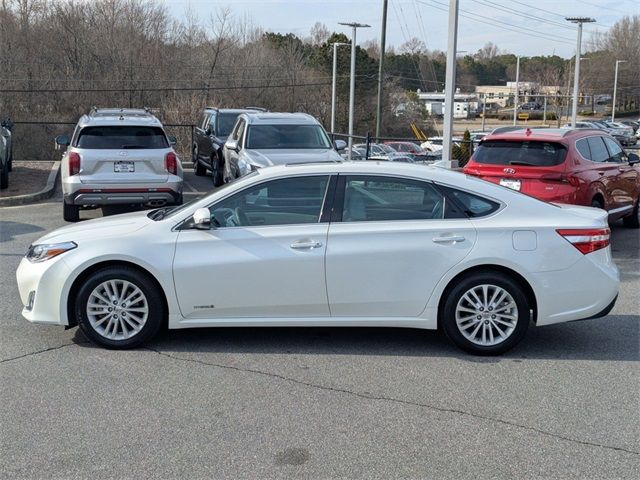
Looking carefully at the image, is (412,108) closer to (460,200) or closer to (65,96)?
(65,96)

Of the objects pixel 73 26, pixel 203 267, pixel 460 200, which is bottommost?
pixel 203 267

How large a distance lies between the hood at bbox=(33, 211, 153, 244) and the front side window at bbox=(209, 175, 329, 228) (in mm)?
678

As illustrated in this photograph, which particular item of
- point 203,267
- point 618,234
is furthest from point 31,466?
point 618,234

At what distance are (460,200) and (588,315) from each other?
53.1 inches

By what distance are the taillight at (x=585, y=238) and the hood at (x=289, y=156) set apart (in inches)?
304

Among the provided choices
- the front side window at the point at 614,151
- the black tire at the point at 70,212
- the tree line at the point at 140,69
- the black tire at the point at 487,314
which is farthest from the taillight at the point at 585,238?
the tree line at the point at 140,69

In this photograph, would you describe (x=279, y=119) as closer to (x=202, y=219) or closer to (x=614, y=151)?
(x=614, y=151)

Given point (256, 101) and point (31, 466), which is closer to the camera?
point (31, 466)

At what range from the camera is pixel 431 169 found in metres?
6.55

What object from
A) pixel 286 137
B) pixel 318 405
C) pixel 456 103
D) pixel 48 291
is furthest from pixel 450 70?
pixel 456 103

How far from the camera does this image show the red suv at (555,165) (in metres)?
10.6

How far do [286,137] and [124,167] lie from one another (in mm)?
3599

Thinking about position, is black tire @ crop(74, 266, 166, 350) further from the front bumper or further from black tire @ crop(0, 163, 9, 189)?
black tire @ crop(0, 163, 9, 189)

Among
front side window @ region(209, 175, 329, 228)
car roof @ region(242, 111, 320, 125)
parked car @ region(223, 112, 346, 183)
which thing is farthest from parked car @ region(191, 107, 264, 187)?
front side window @ region(209, 175, 329, 228)
